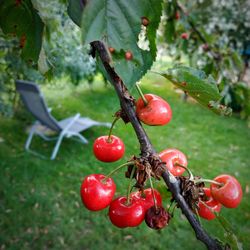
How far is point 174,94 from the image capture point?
9.48 metres

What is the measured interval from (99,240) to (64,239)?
0.34 metres

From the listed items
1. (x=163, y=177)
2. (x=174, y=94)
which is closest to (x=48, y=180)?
(x=163, y=177)

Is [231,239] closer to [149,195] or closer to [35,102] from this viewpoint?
[149,195]

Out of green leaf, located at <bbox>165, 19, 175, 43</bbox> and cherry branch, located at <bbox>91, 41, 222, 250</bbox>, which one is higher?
cherry branch, located at <bbox>91, 41, 222, 250</bbox>

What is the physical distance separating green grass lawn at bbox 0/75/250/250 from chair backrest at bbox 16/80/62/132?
0.54m

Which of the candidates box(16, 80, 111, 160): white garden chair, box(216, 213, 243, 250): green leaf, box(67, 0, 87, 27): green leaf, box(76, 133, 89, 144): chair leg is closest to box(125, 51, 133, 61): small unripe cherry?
box(67, 0, 87, 27): green leaf

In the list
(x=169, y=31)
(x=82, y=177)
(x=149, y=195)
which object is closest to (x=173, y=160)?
(x=149, y=195)

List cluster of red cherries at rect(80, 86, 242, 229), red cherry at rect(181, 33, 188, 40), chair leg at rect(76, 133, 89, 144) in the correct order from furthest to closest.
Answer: chair leg at rect(76, 133, 89, 144) → red cherry at rect(181, 33, 188, 40) → cluster of red cherries at rect(80, 86, 242, 229)

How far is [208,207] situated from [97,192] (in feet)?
0.88

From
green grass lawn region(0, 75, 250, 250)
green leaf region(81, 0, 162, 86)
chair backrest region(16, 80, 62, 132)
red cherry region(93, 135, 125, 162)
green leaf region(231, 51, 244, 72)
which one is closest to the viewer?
green leaf region(81, 0, 162, 86)

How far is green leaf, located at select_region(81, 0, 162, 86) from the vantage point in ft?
1.96

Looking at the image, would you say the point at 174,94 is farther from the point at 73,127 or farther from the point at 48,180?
the point at 48,180

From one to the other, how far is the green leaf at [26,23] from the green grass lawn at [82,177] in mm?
470

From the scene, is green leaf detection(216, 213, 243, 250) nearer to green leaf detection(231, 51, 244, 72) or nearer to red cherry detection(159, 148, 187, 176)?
red cherry detection(159, 148, 187, 176)
